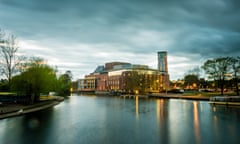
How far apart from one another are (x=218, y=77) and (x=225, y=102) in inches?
789

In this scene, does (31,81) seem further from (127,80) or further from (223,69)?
(127,80)

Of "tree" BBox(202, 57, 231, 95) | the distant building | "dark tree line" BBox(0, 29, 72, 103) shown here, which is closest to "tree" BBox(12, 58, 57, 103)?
"dark tree line" BBox(0, 29, 72, 103)

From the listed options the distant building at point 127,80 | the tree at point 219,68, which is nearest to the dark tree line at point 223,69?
the tree at point 219,68

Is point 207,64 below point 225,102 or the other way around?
the other way around

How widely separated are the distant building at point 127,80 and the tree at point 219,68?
153ft

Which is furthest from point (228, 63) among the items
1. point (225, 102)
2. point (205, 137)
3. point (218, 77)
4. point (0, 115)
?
point (0, 115)

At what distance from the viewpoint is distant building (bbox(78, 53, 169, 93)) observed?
10338cm

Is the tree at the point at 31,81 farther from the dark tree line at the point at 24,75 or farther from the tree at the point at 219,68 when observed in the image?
the tree at the point at 219,68

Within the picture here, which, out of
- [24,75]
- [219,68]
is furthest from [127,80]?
[24,75]

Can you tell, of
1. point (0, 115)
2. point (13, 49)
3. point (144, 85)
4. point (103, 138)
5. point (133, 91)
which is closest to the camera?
point (103, 138)

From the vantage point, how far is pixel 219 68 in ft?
186

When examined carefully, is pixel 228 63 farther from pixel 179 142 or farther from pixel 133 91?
pixel 133 91

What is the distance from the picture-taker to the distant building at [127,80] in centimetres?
10338

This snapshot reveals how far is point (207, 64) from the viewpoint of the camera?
193 ft
